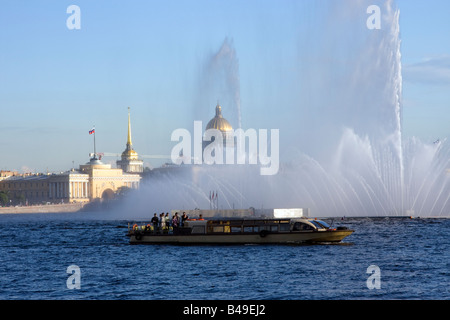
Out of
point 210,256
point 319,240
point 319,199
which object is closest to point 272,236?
point 319,240

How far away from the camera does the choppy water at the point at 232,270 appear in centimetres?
2983

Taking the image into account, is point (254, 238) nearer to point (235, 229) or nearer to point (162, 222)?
point (235, 229)

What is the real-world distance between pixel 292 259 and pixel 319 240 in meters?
8.43

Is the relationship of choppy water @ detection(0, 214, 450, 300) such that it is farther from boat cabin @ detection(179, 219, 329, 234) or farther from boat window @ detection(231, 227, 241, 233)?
boat window @ detection(231, 227, 241, 233)

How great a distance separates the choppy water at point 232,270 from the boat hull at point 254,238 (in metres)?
0.71

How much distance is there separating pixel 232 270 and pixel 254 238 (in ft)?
42.8

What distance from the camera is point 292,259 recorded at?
4119 centimetres

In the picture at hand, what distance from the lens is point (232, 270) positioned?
3697 centimetres

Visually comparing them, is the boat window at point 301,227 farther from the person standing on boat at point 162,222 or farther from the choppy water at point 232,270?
the person standing on boat at point 162,222

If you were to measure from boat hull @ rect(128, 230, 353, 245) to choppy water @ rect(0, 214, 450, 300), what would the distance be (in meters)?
0.71

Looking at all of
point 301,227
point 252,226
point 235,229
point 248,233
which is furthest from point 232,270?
point 235,229
